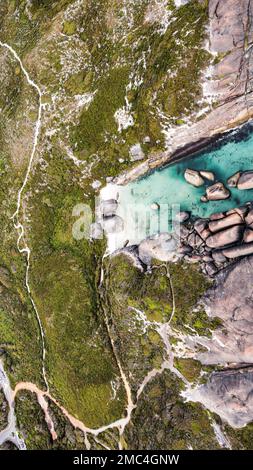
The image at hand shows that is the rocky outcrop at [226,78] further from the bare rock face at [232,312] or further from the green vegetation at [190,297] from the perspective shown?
the bare rock face at [232,312]

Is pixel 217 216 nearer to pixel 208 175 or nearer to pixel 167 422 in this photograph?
pixel 208 175

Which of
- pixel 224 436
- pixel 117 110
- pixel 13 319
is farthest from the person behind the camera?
pixel 13 319

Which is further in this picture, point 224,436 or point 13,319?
point 13,319

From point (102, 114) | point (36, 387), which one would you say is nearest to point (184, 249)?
point (102, 114)

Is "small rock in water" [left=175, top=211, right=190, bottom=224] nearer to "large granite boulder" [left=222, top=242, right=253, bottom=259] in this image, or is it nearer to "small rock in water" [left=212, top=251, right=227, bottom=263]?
"small rock in water" [left=212, top=251, right=227, bottom=263]

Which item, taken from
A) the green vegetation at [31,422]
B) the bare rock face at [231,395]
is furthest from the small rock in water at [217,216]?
the green vegetation at [31,422]

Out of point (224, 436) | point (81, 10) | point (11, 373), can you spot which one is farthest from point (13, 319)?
point (81, 10)
